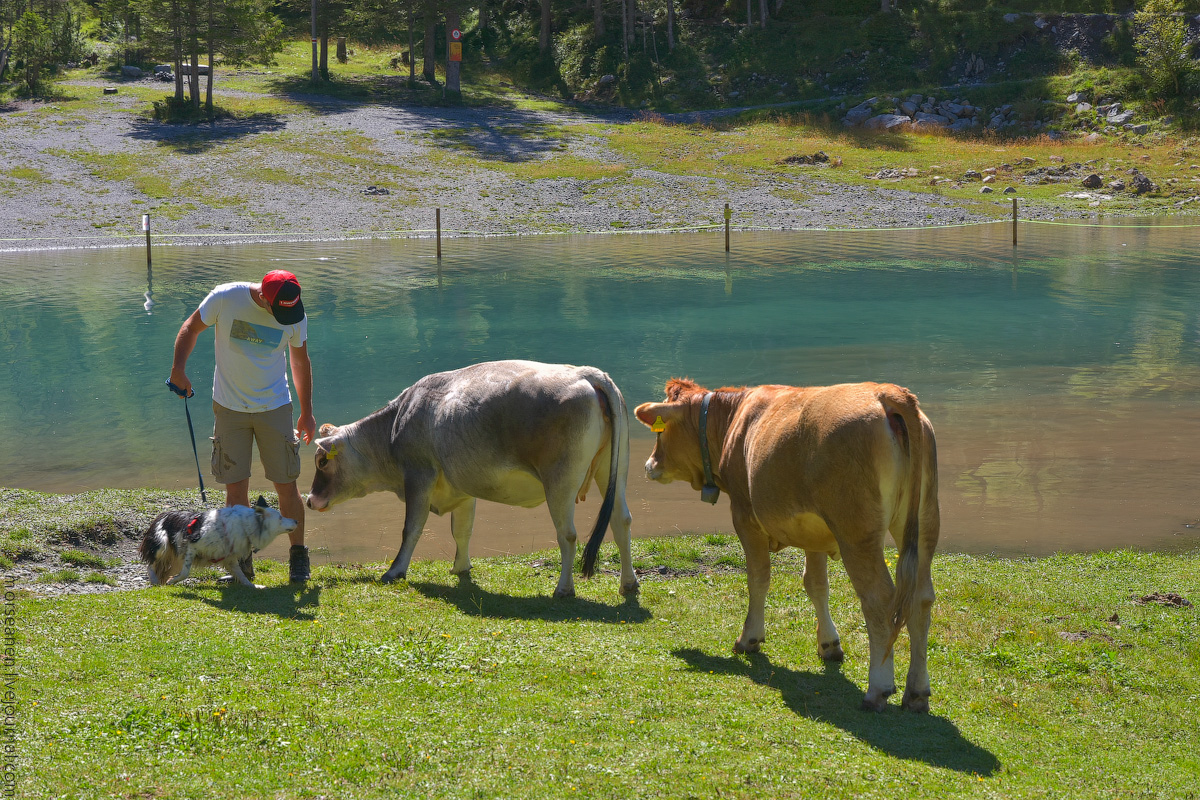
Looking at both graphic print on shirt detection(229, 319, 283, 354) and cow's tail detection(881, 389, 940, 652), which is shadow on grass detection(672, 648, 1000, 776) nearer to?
cow's tail detection(881, 389, 940, 652)

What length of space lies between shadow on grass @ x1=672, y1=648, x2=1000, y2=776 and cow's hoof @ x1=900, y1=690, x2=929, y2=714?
0.19ft

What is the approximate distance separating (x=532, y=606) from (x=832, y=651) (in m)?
2.83

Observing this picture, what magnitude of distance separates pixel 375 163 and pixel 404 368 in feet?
123

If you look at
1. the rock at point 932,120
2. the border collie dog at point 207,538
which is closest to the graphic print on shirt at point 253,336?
the border collie dog at point 207,538

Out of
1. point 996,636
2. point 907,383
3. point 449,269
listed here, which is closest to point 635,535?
point 996,636

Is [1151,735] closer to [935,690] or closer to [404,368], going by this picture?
[935,690]

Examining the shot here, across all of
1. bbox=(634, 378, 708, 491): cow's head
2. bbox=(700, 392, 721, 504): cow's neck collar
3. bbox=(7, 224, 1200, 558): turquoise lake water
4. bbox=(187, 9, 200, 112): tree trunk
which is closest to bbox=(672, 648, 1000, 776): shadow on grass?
bbox=(700, 392, 721, 504): cow's neck collar

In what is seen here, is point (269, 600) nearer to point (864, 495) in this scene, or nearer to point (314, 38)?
point (864, 495)

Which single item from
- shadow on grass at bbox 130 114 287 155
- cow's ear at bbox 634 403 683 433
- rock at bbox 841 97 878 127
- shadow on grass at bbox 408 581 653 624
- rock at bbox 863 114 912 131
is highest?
rock at bbox 841 97 878 127

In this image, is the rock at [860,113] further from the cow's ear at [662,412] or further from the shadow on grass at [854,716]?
the shadow on grass at [854,716]

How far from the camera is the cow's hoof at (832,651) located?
7898mm

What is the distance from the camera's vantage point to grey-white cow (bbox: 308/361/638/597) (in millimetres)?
9750

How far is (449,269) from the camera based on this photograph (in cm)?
3866

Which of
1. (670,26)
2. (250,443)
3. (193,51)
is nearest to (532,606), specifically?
(250,443)
